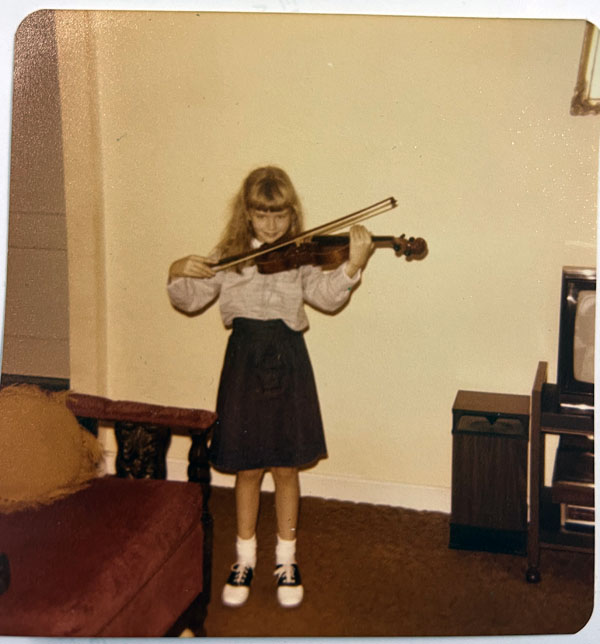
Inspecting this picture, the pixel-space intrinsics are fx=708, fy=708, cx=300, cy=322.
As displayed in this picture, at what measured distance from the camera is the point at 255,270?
5.65ft

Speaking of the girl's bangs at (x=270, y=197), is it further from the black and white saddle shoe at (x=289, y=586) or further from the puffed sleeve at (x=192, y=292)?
the black and white saddle shoe at (x=289, y=586)

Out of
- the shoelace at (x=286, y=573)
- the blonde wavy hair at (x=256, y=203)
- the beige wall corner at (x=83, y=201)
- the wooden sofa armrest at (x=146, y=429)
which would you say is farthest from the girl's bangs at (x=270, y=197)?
the shoelace at (x=286, y=573)

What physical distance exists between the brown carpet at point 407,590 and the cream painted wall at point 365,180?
0.16 meters

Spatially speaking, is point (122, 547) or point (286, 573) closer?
point (122, 547)

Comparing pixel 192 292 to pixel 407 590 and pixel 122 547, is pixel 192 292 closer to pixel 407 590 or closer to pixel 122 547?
pixel 122 547

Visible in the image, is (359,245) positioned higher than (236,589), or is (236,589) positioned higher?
(359,245)

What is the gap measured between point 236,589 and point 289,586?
0.43 feet

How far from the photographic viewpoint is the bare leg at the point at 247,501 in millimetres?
1762

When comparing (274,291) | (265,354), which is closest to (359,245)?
(274,291)

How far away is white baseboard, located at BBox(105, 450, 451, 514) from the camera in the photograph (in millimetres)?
1749

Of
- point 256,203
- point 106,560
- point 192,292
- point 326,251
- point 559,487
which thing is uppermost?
point 256,203

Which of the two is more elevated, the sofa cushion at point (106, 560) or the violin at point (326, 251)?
the violin at point (326, 251)

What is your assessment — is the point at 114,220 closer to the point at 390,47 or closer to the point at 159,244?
the point at 159,244

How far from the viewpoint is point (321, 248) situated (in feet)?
5.60
